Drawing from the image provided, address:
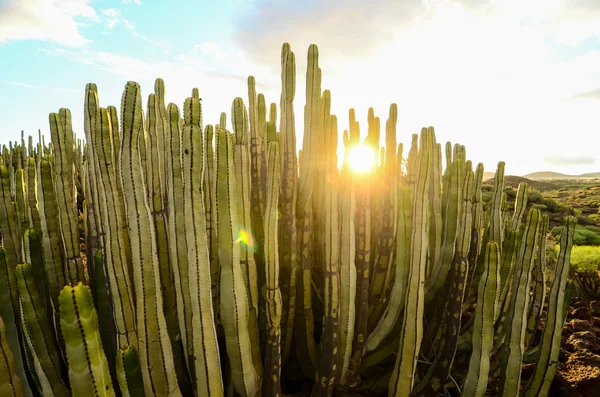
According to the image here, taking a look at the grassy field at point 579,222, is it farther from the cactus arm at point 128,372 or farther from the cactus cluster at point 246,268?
the cactus arm at point 128,372

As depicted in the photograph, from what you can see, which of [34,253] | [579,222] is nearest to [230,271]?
[34,253]

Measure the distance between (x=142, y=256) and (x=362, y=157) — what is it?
1.31m

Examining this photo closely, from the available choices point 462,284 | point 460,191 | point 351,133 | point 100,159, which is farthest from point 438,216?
point 100,159

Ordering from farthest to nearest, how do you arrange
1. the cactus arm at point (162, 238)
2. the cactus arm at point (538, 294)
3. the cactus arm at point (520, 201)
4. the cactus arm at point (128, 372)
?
the cactus arm at point (520, 201) → the cactus arm at point (538, 294) → the cactus arm at point (162, 238) → the cactus arm at point (128, 372)

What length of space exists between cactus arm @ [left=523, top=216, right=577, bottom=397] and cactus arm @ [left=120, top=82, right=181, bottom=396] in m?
1.82

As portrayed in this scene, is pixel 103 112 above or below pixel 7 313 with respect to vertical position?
above

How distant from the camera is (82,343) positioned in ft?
2.93

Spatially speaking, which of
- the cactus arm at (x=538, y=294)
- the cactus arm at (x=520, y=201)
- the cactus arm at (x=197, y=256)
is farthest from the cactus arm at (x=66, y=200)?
the cactus arm at (x=520, y=201)

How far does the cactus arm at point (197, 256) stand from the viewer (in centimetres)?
132

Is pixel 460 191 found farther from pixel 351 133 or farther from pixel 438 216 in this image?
pixel 351 133

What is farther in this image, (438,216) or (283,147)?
(438,216)

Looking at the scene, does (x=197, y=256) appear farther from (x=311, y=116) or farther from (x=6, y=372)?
(x=311, y=116)

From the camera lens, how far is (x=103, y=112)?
141 centimetres

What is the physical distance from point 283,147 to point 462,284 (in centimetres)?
119
